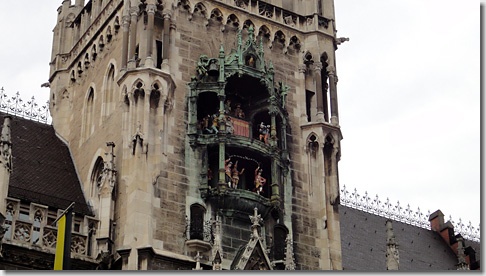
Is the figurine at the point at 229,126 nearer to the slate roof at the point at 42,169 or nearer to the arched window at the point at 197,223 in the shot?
the arched window at the point at 197,223

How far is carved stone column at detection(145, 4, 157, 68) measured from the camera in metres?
33.1

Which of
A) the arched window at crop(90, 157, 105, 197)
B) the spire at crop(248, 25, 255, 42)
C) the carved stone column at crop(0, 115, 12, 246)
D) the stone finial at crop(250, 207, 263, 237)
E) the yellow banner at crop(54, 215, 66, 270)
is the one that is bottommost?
the yellow banner at crop(54, 215, 66, 270)

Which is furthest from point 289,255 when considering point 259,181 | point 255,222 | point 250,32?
point 250,32

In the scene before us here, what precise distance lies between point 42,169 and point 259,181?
6678mm

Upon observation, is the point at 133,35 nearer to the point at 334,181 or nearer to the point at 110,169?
the point at 110,169

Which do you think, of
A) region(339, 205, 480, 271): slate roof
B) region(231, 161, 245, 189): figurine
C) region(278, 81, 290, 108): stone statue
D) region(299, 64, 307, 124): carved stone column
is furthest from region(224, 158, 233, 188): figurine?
region(339, 205, 480, 271): slate roof

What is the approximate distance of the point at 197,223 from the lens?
3170 centimetres

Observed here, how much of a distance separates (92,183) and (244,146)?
482 cm

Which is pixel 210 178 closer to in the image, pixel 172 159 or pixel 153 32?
pixel 172 159

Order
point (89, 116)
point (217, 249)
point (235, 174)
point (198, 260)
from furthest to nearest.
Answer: point (89, 116), point (235, 174), point (217, 249), point (198, 260)

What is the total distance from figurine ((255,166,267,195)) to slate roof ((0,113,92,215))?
489 cm

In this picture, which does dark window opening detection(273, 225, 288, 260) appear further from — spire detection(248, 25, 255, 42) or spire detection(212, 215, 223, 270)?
spire detection(248, 25, 255, 42)

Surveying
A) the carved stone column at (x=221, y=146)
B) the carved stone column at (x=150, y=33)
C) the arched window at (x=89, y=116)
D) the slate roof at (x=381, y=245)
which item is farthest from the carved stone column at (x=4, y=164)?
the slate roof at (x=381, y=245)

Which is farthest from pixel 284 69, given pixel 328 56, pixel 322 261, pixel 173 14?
pixel 322 261
